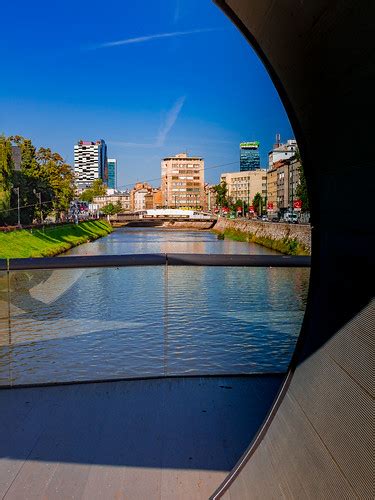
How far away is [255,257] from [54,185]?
37.7 meters

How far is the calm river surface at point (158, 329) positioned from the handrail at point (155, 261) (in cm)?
8

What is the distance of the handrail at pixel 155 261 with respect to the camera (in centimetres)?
317

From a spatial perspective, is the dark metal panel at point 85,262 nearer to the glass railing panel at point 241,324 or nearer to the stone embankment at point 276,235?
the glass railing panel at point 241,324

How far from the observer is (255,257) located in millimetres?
3350

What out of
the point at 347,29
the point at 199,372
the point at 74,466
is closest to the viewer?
the point at 347,29

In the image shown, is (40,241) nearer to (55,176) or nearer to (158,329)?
(55,176)

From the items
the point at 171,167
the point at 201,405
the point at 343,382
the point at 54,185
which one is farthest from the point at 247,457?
the point at 171,167

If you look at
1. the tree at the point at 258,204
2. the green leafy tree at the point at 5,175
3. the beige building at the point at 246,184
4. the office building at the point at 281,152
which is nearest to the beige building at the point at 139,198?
the beige building at the point at 246,184

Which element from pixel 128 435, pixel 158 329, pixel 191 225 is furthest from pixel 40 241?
→ pixel 191 225

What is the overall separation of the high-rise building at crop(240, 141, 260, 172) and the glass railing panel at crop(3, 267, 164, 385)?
180840 millimetres

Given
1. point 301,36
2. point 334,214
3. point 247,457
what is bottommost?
point 247,457

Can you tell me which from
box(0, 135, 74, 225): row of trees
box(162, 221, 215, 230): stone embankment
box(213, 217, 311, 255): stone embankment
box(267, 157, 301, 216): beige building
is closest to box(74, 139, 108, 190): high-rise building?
box(267, 157, 301, 216): beige building

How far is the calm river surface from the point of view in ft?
10.5

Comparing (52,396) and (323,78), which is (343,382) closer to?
(323,78)
